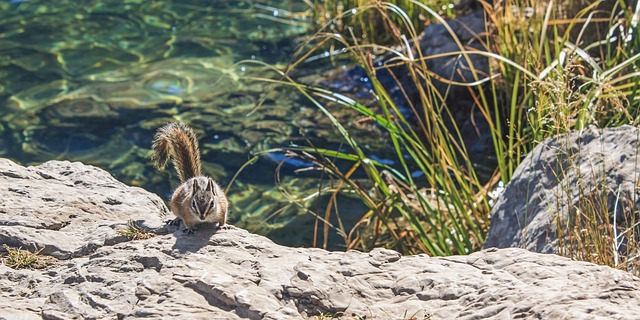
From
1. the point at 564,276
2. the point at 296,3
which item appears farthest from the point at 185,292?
the point at 296,3

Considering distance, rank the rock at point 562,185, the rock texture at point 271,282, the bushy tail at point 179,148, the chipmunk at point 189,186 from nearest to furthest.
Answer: the rock texture at point 271,282 → the chipmunk at point 189,186 → the rock at point 562,185 → the bushy tail at point 179,148

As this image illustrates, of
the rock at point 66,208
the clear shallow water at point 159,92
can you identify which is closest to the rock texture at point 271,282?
the rock at point 66,208

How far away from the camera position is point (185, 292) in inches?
126

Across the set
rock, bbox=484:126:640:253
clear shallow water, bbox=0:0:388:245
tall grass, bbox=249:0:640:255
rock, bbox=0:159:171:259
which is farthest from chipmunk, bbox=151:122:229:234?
clear shallow water, bbox=0:0:388:245

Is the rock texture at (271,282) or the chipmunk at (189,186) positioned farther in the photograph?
the chipmunk at (189,186)

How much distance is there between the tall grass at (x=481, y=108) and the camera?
505 cm

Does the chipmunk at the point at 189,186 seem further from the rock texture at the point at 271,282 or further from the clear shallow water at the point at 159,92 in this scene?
the clear shallow water at the point at 159,92

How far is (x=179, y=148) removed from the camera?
4.71 metres

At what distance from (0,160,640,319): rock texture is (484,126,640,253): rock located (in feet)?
3.10

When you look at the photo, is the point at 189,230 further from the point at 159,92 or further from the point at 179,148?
the point at 159,92

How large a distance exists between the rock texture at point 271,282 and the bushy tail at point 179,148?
2.77ft

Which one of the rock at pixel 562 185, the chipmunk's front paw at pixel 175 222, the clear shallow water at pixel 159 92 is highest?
the chipmunk's front paw at pixel 175 222

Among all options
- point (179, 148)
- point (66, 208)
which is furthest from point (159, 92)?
point (66, 208)

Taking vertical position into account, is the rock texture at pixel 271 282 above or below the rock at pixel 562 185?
above
